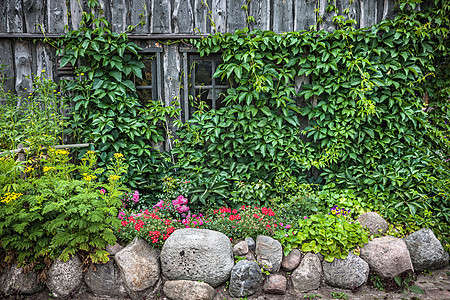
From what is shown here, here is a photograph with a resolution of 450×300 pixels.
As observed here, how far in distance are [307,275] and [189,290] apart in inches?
47.0

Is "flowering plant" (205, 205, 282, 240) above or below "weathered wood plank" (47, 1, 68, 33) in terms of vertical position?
below

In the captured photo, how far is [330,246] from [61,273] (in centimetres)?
266

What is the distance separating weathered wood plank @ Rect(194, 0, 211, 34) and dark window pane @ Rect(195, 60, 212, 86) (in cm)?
42

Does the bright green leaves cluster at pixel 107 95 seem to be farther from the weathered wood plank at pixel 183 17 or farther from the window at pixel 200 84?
the weathered wood plank at pixel 183 17

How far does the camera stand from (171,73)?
4160mm

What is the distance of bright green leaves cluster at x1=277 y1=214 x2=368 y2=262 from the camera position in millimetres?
3035

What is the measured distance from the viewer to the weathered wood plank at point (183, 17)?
4051 millimetres

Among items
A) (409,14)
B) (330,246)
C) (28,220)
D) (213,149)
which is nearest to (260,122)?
(213,149)

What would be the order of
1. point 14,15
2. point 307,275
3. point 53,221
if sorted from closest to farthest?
point 53,221 → point 307,275 → point 14,15

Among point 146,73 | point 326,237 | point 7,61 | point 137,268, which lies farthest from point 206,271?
point 7,61

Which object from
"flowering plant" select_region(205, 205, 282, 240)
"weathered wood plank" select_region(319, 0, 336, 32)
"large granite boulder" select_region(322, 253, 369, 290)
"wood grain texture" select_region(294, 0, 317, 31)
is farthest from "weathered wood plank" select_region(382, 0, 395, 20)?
"large granite boulder" select_region(322, 253, 369, 290)

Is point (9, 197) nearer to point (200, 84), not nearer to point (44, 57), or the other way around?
point (44, 57)

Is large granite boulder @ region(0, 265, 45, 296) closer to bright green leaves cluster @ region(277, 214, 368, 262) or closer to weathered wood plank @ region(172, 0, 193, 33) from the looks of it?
bright green leaves cluster @ region(277, 214, 368, 262)

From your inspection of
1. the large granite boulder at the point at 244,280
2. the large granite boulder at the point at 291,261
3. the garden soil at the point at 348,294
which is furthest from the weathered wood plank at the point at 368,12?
A: the large granite boulder at the point at 244,280
